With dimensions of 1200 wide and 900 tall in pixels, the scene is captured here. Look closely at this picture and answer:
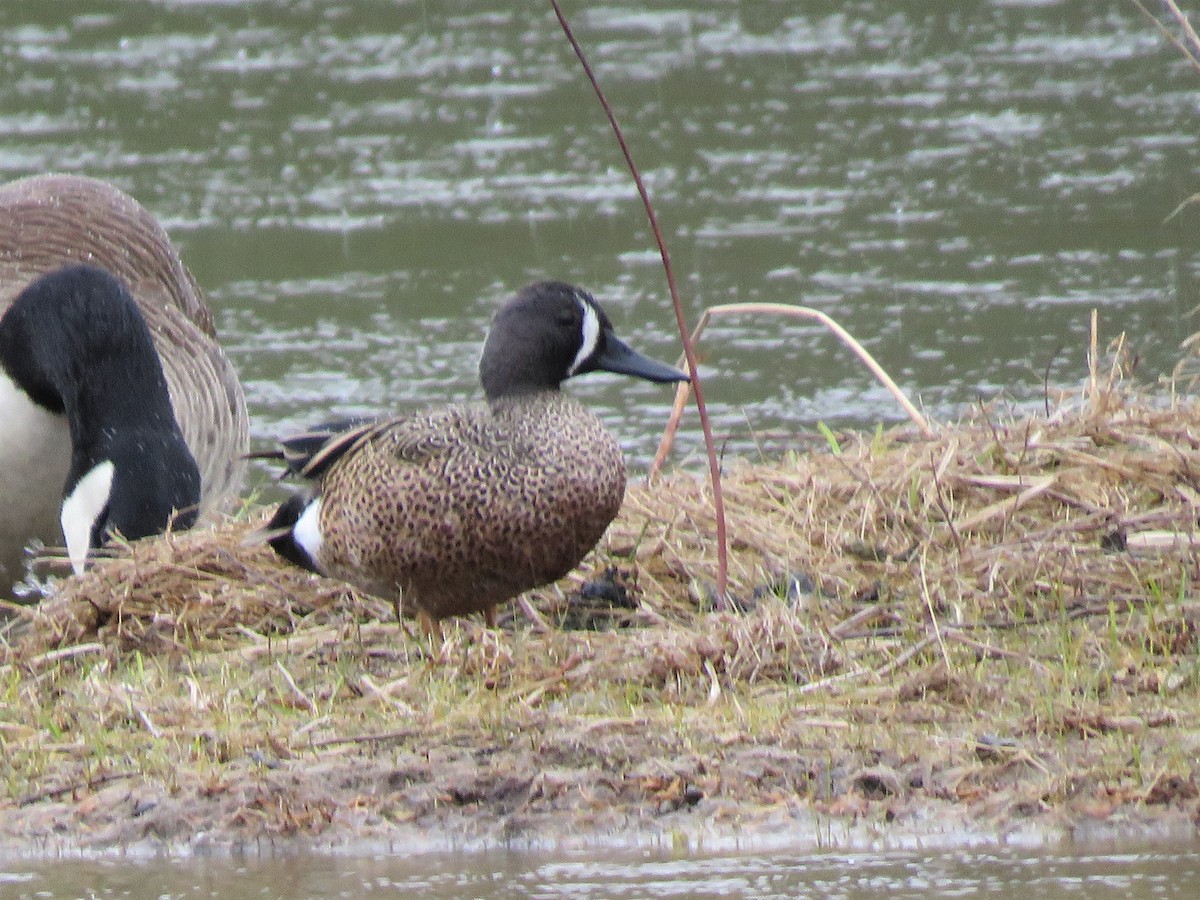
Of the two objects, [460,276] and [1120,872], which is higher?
[1120,872]

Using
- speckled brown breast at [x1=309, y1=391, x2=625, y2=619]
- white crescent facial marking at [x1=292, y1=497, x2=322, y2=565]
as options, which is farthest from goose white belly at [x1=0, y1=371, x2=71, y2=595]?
speckled brown breast at [x1=309, y1=391, x2=625, y2=619]

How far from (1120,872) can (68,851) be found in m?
1.88

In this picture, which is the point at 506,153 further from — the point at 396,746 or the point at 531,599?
the point at 396,746

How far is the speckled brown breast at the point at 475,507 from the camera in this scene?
4.81 metres

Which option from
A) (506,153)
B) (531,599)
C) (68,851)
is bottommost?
(506,153)

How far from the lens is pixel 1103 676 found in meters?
4.55

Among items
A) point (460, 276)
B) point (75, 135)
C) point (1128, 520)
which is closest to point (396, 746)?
point (1128, 520)

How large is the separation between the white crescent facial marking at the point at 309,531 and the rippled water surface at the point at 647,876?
1.29 m

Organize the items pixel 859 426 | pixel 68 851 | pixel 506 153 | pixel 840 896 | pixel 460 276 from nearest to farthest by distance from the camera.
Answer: pixel 840 896
pixel 68 851
pixel 859 426
pixel 460 276
pixel 506 153

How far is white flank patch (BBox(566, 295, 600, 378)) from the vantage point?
206 inches

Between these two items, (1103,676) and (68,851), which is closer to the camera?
(68,851)

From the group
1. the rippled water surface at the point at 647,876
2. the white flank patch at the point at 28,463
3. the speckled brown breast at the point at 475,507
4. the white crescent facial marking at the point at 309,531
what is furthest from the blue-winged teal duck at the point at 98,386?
the rippled water surface at the point at 647,876

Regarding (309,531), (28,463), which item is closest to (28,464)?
(28,463)

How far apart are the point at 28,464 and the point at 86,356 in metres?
0.50
